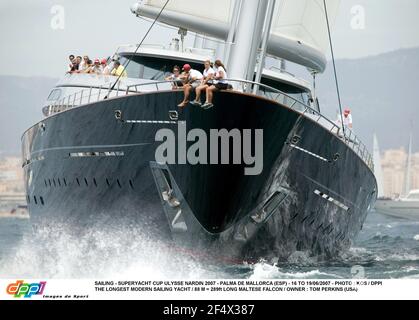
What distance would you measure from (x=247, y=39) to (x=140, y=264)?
14.7 feet

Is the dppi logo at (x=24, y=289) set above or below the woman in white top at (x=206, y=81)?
below

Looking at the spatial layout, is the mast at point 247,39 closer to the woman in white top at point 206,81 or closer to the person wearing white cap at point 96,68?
the woman in white top at point 206,81

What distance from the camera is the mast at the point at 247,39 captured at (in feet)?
50.2

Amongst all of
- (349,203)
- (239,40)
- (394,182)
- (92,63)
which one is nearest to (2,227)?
(394,182)

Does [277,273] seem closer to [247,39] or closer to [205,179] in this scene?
[205,179]

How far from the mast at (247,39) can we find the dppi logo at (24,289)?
16.0 ft

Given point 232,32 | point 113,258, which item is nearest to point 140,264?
point 113,258

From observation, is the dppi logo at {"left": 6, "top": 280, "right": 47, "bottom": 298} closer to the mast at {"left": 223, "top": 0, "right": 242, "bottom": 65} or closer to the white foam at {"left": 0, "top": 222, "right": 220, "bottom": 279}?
the white foam at {"left": 0, "top": 222, "right": 220, "bottom": 279}

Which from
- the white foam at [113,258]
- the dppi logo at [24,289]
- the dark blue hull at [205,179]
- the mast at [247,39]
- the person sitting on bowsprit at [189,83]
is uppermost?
the mast at [247,39]

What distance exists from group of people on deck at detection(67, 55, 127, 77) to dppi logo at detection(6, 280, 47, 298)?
775 cm

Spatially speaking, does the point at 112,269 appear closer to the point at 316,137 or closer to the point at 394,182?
the point at 316,137

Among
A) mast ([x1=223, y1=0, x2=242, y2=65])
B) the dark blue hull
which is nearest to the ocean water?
the dark blue hull

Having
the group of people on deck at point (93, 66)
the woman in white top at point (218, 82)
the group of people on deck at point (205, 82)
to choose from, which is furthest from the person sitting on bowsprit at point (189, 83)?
the group of people on deck at point (93, 66)

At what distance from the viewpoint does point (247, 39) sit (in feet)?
50.2
